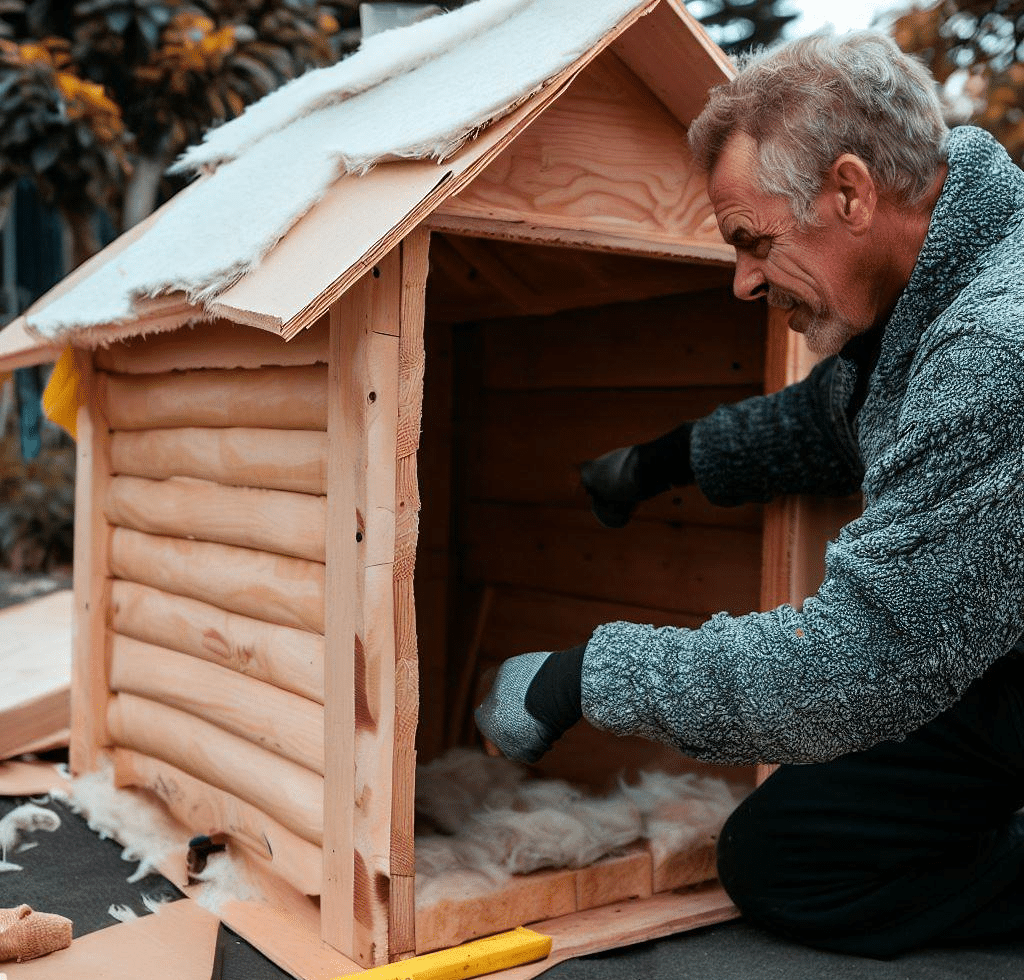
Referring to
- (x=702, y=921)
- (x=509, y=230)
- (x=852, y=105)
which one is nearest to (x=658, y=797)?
(x=702, y=921)

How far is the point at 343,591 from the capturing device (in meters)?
2.32

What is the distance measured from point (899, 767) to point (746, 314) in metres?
1.32

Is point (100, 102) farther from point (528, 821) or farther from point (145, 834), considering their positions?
point (528, 821)

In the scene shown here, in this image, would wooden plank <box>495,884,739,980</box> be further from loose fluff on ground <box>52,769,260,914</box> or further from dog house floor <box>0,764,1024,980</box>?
loose fluff on ground <box>52,769,260,914</box>

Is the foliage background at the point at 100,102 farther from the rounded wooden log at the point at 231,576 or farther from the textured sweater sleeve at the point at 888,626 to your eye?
the textured sweater sleeve at the point at 888,626

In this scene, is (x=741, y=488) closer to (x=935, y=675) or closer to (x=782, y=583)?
(x=782, y=583)

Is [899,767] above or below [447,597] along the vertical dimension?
above

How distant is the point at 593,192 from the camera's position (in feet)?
8.49

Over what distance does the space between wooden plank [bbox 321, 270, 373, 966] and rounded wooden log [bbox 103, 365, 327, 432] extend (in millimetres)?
148

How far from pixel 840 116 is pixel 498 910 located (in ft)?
5.60

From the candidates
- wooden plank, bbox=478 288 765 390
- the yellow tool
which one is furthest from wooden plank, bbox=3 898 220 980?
wooden plank, bbox=478 288 765 390

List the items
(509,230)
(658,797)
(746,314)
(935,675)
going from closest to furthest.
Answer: (935,675) < (509,230) < (658,797) < (746,314)

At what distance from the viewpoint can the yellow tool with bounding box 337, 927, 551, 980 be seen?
2158 millimetres

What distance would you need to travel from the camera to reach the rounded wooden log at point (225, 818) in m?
2.51
